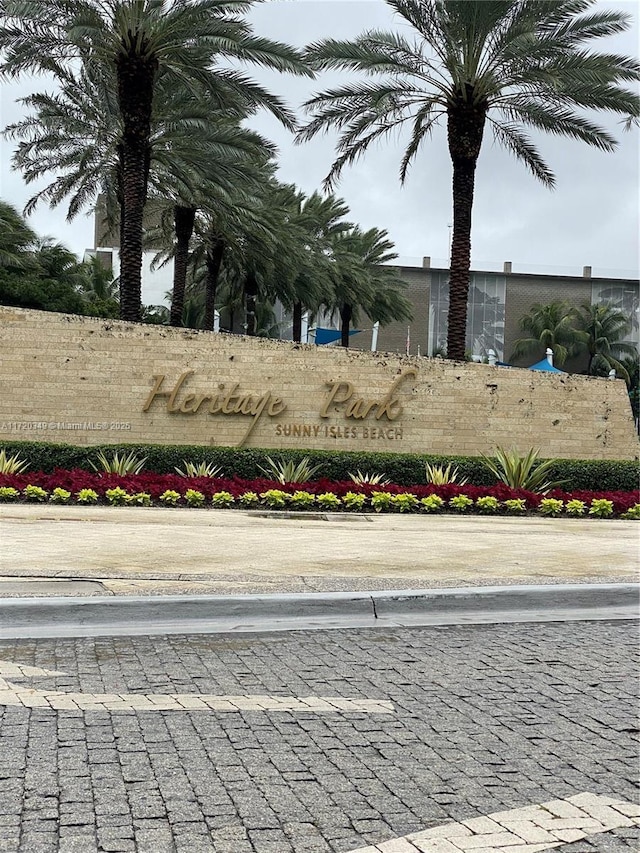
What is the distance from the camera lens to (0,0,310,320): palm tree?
807 inches

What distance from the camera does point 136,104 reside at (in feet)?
71.1

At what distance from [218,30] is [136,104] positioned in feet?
8.05

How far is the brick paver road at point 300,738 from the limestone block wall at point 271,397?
46.4 feet

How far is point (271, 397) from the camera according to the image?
67.1 ft

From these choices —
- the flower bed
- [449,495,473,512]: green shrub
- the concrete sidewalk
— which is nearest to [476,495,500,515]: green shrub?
the flower bed

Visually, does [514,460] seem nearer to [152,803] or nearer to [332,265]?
[152,803]

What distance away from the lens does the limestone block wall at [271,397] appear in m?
20.3

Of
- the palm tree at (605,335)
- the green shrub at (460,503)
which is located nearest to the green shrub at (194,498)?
the green shrub at (460,503)

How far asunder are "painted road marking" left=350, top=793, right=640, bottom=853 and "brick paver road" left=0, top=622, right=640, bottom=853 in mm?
47

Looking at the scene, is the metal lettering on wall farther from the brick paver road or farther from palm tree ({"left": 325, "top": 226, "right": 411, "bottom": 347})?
palm tree ({"left": 325, "top": 226, "right": 411, "bottom": 347})

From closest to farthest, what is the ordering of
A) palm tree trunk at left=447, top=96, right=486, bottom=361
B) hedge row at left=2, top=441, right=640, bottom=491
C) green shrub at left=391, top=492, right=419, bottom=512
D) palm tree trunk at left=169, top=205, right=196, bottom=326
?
green shrub at left=391, top=492, right=419, bottom=512, hedge row at left=2, top=441, right=640, bottom=491, palm tree trunk at left=447, top=96, right=486, bottom=361, palm tree trunk at left=169, top=205, right=196, bottom=326

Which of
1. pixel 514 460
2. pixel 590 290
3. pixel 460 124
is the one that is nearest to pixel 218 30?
pixel 460 124

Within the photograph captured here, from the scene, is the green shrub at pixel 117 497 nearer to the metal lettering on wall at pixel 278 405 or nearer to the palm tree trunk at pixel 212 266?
the metal lettering on wall at pixel 278 405

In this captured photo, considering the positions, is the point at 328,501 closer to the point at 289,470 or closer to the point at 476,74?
the point at 289,470
